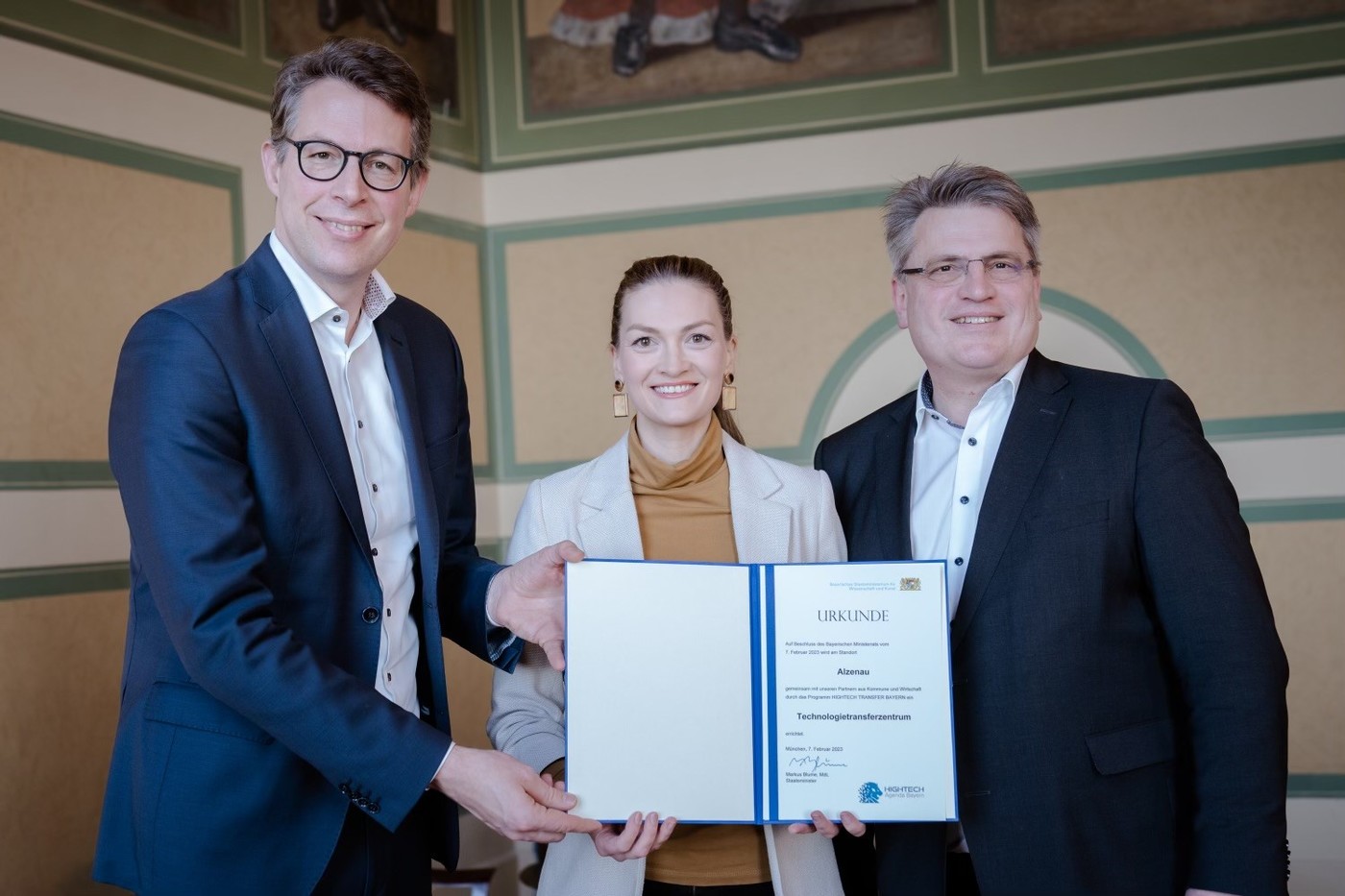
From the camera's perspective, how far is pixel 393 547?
2072 millimetres

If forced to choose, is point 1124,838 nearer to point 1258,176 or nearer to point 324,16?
point 1258,176

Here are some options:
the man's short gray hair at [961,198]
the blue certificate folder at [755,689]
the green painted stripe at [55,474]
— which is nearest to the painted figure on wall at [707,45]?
the green painted stripe at [55,474]

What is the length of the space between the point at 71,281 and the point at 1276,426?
15.7 feet

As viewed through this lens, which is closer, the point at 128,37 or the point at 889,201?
the point at 889,201

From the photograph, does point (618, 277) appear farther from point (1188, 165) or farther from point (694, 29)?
point (1188, 165)

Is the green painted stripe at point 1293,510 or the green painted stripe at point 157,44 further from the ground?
the green painted stripe at point 157,44

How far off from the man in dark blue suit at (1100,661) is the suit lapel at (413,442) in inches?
35.0

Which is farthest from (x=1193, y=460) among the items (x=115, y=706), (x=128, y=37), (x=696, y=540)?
(x=128, y=37)

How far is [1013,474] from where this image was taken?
7.19 ft

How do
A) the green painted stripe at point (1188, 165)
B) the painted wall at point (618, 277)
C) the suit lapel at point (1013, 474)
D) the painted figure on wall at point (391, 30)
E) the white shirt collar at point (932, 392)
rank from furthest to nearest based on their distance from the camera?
the green painted stripe at point (1188, 165) → the painted figure on wall at point (391, 30) → the painted wall at point (618, 277) → the white shirt collar at point (932, 392) → the suit lapel at point (1013, 474)

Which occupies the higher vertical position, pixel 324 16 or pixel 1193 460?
pixel 324 16

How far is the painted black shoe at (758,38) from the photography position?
19.8 ft

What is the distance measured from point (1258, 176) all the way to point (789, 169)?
2074 mm
